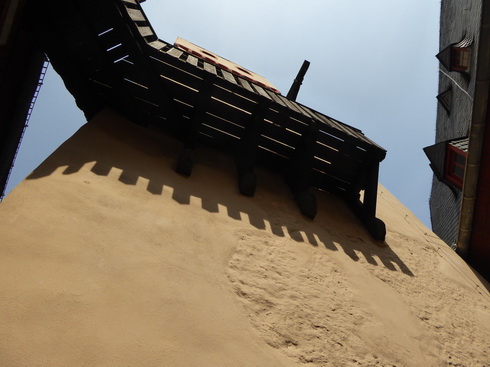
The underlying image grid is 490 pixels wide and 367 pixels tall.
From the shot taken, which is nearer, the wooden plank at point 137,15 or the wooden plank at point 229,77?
the wooden plank at point 137,15

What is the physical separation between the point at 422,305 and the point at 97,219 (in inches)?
129

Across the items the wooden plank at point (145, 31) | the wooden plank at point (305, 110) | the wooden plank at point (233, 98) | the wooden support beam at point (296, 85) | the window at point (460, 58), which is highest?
the window at point (460, 58)

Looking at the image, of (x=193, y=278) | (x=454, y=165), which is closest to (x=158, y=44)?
(x=193, y=278)

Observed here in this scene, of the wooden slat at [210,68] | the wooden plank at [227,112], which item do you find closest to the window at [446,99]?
the wooden plank at [227,112]

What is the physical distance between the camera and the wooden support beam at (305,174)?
505 centimetres

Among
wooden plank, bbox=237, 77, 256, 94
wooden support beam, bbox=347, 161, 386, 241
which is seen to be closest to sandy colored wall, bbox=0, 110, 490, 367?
wooden support beam, bbox=347, 161, 386, 241

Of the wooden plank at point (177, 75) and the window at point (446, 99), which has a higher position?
the window at point (446, 99)

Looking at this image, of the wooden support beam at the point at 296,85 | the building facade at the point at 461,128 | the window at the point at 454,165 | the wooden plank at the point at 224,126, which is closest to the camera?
the wooden plank at the point at 224,126

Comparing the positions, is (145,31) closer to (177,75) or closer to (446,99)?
(177,75)

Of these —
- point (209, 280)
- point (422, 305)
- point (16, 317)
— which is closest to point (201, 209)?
point (209, 280)

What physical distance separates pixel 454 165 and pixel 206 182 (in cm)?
928

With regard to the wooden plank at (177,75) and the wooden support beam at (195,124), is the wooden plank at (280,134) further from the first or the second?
the wooden plank at (177,75)

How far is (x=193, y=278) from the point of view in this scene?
3.15 m

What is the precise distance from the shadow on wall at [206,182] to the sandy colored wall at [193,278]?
0.06ft
